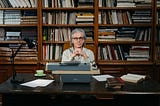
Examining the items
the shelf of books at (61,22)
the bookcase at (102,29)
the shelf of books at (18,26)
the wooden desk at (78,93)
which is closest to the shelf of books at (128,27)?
the bookcase at (102,29)

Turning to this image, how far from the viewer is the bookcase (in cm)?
392

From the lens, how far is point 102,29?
3.98 metres

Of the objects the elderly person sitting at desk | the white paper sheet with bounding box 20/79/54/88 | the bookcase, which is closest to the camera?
the white paper sheet with bounding box 20/79/54/88

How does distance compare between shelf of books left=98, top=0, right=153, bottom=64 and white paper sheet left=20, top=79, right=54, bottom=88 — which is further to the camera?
shelf of books left=98, top=0, right=153, bottom=64

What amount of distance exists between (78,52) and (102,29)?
900 millimetres

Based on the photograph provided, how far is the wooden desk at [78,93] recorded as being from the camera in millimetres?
2092

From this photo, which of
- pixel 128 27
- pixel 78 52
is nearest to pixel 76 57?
pixel 78 52

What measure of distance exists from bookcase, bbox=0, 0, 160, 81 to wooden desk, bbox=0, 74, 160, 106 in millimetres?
1563

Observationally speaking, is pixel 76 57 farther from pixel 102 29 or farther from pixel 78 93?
pixel 78 93

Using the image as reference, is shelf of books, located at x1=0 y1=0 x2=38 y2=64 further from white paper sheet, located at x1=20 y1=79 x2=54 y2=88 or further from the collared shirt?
white paper sheet, located at x1=20 y1=79 x2=54 y2=88

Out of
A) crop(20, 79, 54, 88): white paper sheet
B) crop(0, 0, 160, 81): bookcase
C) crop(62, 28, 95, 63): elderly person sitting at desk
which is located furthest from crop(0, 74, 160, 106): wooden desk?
crop(0, 0, 160, 81): bookcase

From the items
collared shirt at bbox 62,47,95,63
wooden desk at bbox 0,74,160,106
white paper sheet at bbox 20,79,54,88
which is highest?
collared shirt at bbox 62,47,95,63

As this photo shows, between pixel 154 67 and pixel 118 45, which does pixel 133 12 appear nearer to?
pixel 118 45

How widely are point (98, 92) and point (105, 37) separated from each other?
1.98 meters
